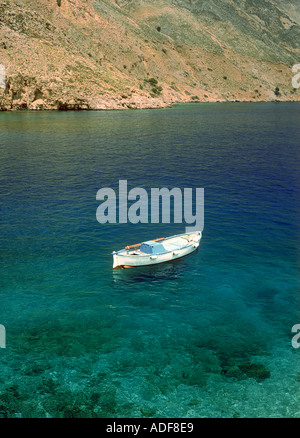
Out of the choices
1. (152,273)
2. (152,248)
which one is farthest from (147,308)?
(152,248)

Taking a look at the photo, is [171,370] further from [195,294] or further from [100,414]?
[195,294]

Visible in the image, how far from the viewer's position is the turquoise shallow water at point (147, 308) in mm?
22141

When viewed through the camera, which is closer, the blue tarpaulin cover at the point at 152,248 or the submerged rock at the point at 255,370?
the submerged rock at the point at 255,370

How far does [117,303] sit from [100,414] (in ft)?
34.6

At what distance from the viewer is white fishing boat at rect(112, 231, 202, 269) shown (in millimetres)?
35438

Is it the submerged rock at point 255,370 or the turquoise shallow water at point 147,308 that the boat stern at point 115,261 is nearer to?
the turquoise shallow water at point 147,308

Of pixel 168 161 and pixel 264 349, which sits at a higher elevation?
pixel 168 161

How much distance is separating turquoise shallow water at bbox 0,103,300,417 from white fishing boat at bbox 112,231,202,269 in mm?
927

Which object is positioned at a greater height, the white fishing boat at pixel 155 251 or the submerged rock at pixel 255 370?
the white fishing boat at pixel 155 251

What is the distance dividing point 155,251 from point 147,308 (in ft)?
25.2

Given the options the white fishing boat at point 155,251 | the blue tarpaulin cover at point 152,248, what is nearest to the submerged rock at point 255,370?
the white fishing boat at point 155,251

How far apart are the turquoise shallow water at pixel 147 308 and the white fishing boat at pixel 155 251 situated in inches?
36.5
